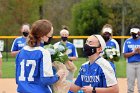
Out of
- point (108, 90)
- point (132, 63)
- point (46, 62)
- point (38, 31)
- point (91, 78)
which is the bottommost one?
point (132, 63)

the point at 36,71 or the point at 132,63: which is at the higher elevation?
the point at 36,71

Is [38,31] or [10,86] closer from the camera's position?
[38,31]

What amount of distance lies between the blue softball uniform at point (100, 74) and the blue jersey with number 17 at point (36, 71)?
17.6 inches

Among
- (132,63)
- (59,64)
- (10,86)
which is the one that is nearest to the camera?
(59,64)

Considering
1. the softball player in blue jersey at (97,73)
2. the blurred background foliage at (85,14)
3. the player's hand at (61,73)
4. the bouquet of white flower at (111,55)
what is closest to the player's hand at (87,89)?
the softball player in blue jersey at (97,73)

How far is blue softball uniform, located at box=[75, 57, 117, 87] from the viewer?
653 centimetres

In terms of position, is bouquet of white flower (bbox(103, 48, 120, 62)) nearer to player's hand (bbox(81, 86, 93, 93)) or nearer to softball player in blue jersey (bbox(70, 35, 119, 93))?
softball player in blue jersey (bbox(70, 35, 119, 93))

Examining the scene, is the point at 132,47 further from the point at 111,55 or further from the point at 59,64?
the point at 59,64

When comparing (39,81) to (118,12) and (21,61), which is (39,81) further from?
(118,12)

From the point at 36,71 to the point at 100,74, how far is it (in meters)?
0.82

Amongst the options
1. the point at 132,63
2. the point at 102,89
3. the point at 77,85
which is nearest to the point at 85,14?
the point at 132,63

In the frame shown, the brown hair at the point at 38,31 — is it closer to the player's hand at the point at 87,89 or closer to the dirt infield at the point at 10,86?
the player's hand at the point at 87,89

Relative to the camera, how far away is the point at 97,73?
657 centimetres

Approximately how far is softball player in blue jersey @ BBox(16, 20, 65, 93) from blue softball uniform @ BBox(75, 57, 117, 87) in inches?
14.3
